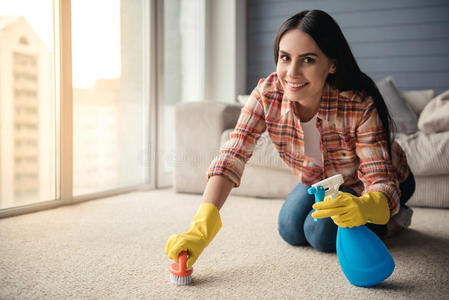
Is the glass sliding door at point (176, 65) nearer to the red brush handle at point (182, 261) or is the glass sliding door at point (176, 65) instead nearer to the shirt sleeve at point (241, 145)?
the shirt sleeve at point (241, 145)

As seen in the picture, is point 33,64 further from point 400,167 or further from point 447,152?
point 447,152

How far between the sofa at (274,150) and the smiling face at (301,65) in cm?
120

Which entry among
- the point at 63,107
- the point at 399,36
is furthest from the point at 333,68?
the point at 399,36

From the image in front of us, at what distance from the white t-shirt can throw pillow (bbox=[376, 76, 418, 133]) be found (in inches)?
58.4

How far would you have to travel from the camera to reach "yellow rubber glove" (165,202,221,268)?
0.95 metres

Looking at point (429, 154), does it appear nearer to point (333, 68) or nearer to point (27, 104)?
point (333, 68)

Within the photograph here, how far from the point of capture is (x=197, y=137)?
258 centimetres

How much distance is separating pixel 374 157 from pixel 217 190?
1.44 feet

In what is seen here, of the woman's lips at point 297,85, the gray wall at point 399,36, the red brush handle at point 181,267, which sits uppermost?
the gray wall at point 399,36

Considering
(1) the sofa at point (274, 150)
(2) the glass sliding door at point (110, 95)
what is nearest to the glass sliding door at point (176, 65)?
(2) the glass sliding door at point (110, 95)

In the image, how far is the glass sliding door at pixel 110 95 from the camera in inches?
91.7

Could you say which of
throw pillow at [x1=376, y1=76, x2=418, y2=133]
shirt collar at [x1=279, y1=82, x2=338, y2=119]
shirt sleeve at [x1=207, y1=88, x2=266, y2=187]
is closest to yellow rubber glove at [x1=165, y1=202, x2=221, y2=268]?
shirt sleeve at [x1=207, y1=88, x2=266, y2=187]

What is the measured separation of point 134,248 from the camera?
A: 136 centimetres

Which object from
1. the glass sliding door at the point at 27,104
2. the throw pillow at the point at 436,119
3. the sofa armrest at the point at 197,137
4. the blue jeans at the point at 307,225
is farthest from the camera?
the sofa armrest at the point at 197,137
